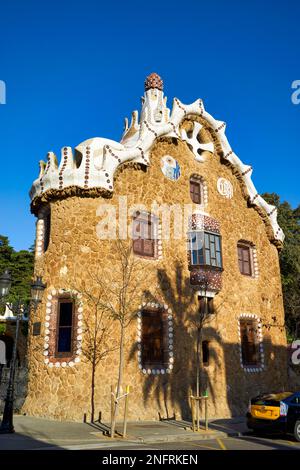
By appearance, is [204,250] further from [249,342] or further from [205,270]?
[249,342]

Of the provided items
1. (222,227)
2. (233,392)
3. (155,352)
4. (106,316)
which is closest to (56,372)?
(106,316)

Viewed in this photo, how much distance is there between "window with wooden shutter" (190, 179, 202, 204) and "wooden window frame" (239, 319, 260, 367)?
5.52m

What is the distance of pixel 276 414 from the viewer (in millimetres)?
11516

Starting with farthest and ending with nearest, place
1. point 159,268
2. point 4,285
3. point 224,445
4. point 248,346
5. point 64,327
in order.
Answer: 1. point 248,346
2. point 159,268
3. point 64,327
4. point 4,285
5. point 224,445

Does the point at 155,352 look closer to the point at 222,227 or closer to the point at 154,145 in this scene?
the point at 222,227

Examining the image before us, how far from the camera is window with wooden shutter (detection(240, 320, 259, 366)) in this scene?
18.5 m

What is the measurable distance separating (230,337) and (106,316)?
614cm

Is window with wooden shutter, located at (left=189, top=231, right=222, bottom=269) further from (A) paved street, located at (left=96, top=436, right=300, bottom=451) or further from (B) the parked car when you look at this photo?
(A) paved street, located at (left=96, top=436, right=300, bottom=451)

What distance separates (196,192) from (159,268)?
4.51 meters

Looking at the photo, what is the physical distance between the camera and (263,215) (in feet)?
69.6

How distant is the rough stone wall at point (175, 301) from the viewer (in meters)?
13.8

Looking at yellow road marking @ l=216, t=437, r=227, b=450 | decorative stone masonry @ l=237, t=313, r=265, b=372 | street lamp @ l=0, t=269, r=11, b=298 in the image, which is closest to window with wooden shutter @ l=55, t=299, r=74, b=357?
street lamp @ l=0, t=269, r=11, b=298

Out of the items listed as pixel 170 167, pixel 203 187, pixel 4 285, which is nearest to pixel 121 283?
pixel 4 285
